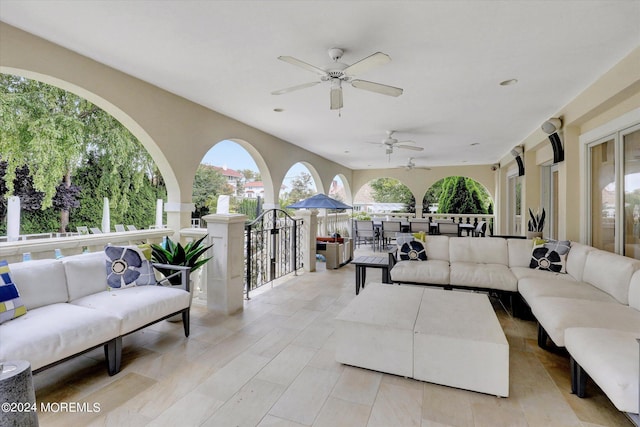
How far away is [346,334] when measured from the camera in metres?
2.28

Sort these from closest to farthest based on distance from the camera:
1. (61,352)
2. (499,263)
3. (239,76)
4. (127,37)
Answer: (61,352) → (127,37) → (239,76) → (499,263)

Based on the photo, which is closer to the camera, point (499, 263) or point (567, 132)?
point (499, 263)

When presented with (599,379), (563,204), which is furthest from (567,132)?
(599,379)

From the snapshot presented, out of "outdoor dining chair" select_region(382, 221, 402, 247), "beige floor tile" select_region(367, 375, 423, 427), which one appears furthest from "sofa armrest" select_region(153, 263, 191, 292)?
"outdoor dining chair" select_region(382, 221, 402, 247)

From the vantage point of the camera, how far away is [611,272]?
8.93 feet

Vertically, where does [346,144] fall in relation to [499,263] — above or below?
above

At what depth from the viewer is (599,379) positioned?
5.29ft

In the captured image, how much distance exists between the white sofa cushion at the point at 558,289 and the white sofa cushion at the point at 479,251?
30.0 inches

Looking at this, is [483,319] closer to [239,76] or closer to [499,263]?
[499,263]

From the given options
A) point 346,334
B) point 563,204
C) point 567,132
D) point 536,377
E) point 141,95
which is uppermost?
point 141,95

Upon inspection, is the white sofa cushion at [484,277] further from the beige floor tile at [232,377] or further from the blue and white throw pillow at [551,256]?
the beige floor tile at [232,377]

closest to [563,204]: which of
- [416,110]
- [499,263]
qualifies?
[499,263]

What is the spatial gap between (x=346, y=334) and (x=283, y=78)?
281 centimetres


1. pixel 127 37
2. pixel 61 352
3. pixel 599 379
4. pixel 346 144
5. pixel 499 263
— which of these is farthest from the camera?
pixel 346 144
